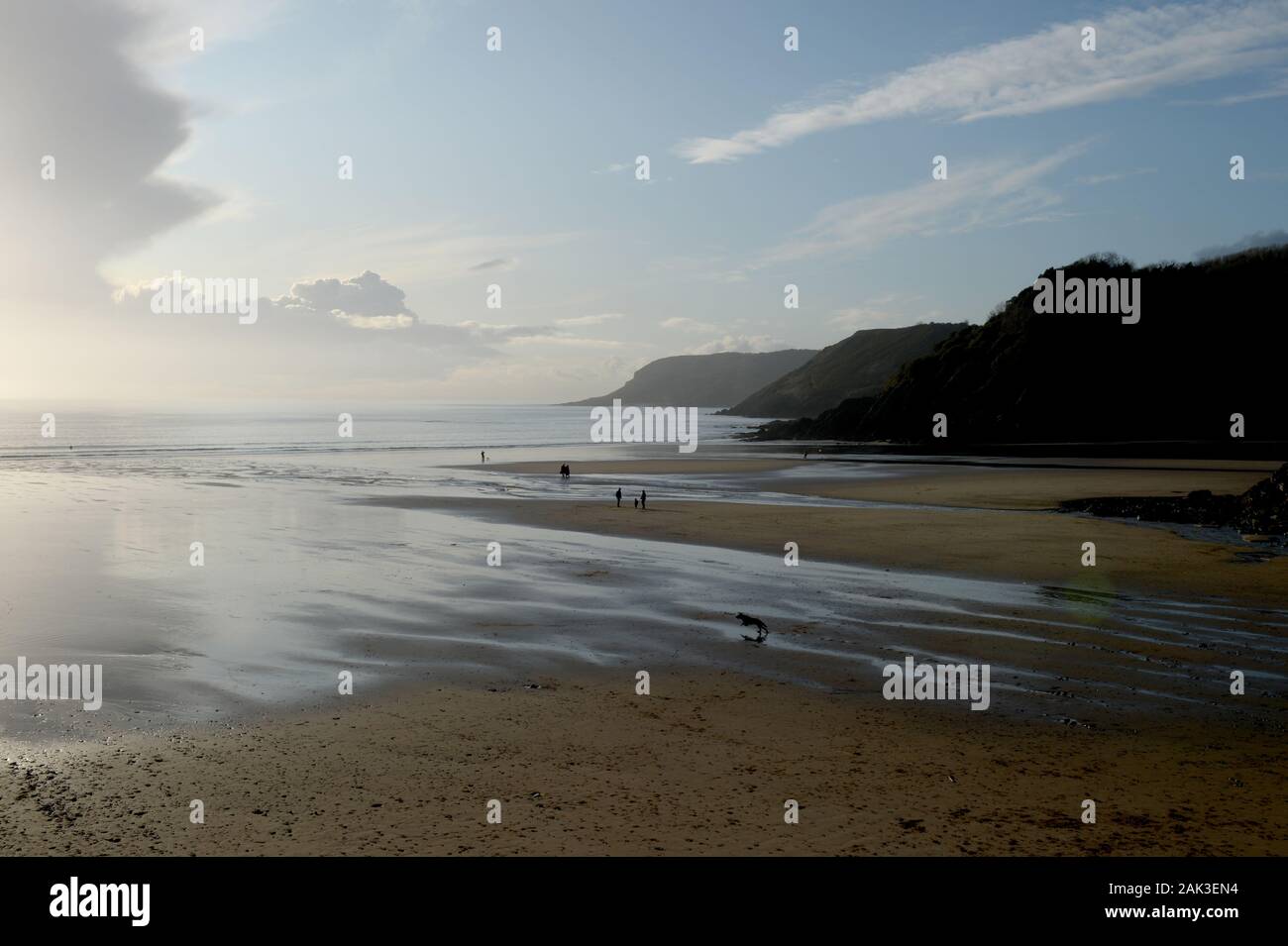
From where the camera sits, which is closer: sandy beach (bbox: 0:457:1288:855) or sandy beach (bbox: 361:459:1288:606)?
sandy beach (bbox: 0:457:1288:855)

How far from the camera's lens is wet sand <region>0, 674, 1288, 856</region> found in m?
7.92

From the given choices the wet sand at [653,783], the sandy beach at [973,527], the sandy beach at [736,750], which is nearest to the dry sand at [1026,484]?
the sandy beach at [973,527]

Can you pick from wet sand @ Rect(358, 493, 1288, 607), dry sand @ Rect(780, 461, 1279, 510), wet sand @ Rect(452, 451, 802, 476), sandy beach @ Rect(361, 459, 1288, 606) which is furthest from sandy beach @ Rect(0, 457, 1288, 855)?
wet sand @ Rect(452, 451, 802, 476)

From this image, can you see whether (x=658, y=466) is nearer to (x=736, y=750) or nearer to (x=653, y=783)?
(x=736, y=750)

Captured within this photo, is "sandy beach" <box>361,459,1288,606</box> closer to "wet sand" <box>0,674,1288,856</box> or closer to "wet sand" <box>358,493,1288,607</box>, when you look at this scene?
"wet sand" <box>358,493,1288,607</box>

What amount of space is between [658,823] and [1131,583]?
17495mm

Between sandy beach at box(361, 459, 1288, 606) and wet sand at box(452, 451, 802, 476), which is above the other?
wet sand at box(452, 451, 802, 476)

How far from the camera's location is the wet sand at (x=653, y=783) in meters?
7.92

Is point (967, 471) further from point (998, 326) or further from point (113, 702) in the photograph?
point (113, 702)

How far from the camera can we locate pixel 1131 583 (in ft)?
68.9

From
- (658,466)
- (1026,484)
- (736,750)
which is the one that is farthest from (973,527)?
(658,466)

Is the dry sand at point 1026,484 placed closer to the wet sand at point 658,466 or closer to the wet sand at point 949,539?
the wet sand at point 949,539

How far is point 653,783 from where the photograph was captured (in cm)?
929
